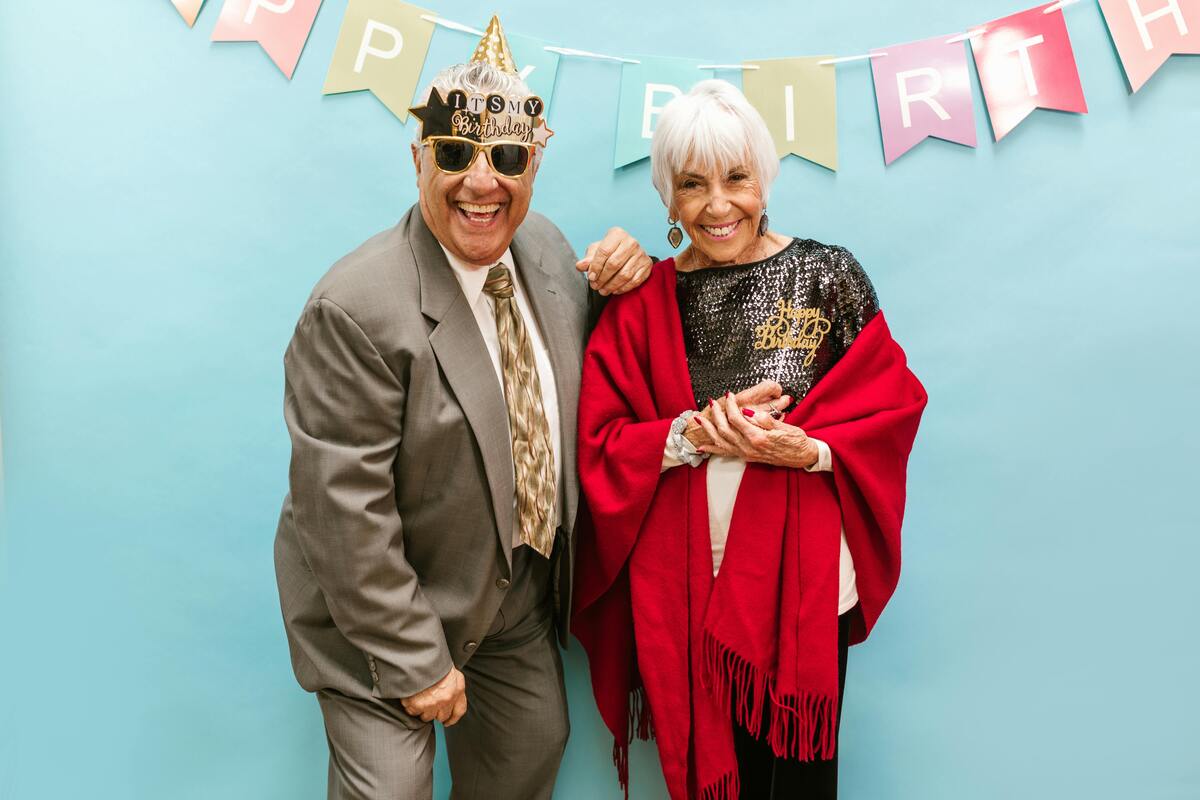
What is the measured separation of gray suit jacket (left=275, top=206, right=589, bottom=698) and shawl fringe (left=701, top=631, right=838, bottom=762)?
406 mm

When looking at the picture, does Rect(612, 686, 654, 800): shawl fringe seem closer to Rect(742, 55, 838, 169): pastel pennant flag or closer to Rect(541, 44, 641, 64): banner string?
Rect(742, 55, 838, 169): pastel pennant flag

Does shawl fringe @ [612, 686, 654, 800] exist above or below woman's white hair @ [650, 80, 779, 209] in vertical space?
below

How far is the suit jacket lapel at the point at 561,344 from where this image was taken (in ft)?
6.24

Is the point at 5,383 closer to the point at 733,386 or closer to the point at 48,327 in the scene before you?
the point at 48,327

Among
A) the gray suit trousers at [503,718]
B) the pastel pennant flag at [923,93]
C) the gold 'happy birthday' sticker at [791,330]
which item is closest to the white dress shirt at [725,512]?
the gold 'happy birthday' sticker at [791,330]

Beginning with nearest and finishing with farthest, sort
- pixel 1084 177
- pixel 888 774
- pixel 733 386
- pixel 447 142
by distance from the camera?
1. pixel 447 142
2. pixel 733 386
3. pixel 1084 177
4. pixel 888 774

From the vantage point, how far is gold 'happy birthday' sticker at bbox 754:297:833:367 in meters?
1.85

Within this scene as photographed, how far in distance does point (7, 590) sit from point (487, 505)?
1.29 metres

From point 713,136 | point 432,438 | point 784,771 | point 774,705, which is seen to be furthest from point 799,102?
point 784,771

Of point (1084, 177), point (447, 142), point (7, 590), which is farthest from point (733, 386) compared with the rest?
point (7, 590)

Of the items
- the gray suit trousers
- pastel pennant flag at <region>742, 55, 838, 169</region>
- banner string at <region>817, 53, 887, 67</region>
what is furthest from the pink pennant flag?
the gray suit trousers

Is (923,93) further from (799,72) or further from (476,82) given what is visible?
(476,82)

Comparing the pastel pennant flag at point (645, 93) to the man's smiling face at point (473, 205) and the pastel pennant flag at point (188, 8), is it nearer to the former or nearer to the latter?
the man's smiling face at point (473, 205)

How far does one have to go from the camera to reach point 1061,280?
7.14ft
